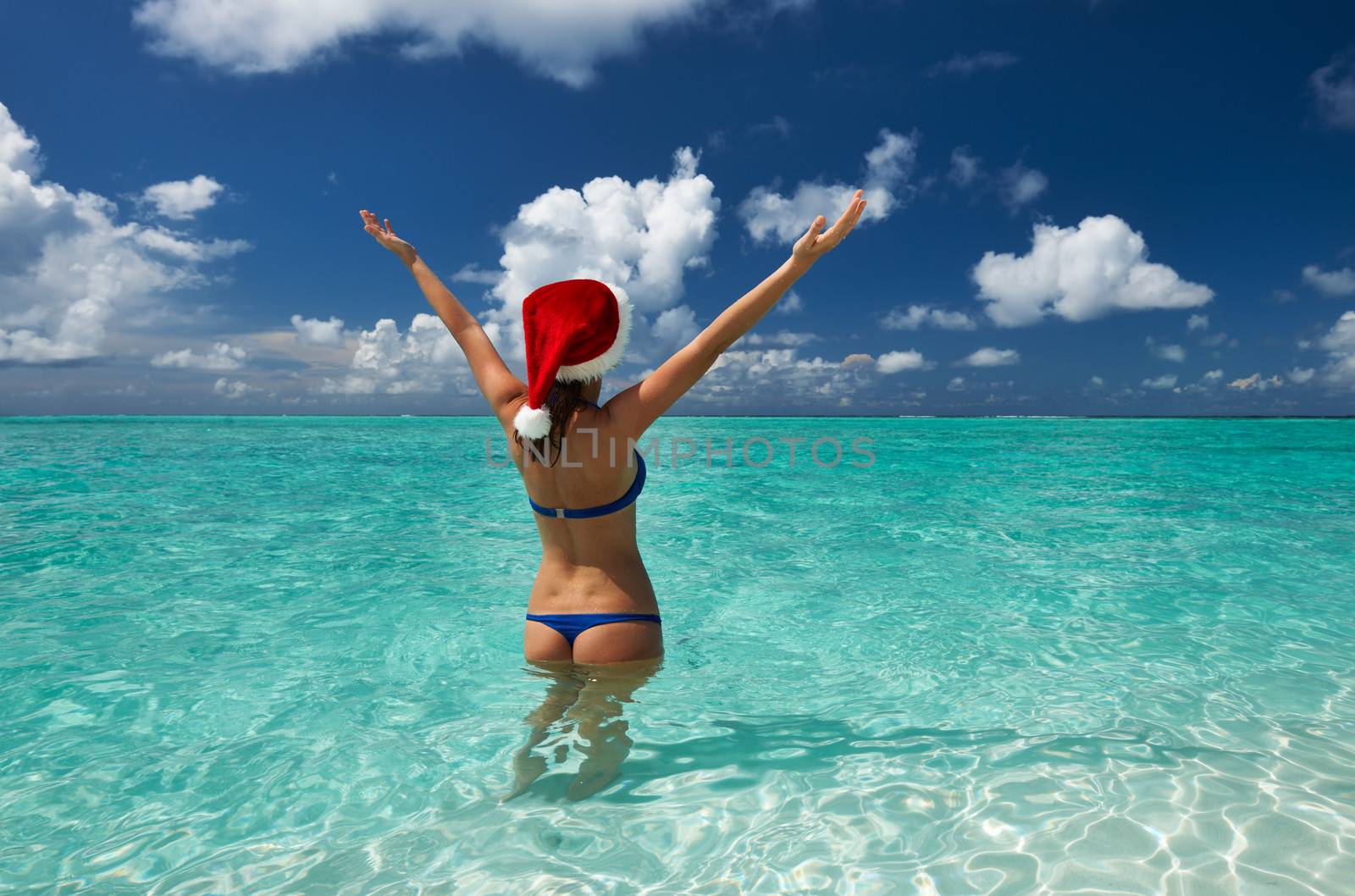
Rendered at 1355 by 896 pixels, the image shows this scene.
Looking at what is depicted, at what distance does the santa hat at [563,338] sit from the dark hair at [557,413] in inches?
1.4

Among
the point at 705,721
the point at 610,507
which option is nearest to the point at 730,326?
the point at 610,507

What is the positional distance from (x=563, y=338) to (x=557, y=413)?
0.29 meters

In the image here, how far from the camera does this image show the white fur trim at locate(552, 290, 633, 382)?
2.62 metres

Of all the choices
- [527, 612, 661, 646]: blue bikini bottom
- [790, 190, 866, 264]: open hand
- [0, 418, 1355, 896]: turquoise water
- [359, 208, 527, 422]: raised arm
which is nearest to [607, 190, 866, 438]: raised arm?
[790, 190, 866, 264]: open hand

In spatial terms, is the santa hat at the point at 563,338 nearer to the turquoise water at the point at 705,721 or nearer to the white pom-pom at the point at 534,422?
the white pom-pom at the point at 534,422

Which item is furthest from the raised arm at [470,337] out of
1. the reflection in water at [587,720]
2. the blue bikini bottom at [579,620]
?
the reflection in water at [587,720]

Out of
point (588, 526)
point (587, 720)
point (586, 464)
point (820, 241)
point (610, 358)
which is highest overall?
point (820, 241)

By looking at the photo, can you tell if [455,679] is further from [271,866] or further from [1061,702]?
[1061,702]

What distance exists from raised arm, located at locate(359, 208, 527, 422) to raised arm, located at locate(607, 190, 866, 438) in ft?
2.09

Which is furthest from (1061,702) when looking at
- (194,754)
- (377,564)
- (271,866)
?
(377,564)

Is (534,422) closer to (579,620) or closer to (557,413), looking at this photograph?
(557,413)

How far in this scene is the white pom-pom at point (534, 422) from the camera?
2.50 metres

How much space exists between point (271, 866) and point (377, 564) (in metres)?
5.55

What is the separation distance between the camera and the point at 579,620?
3.08 m
